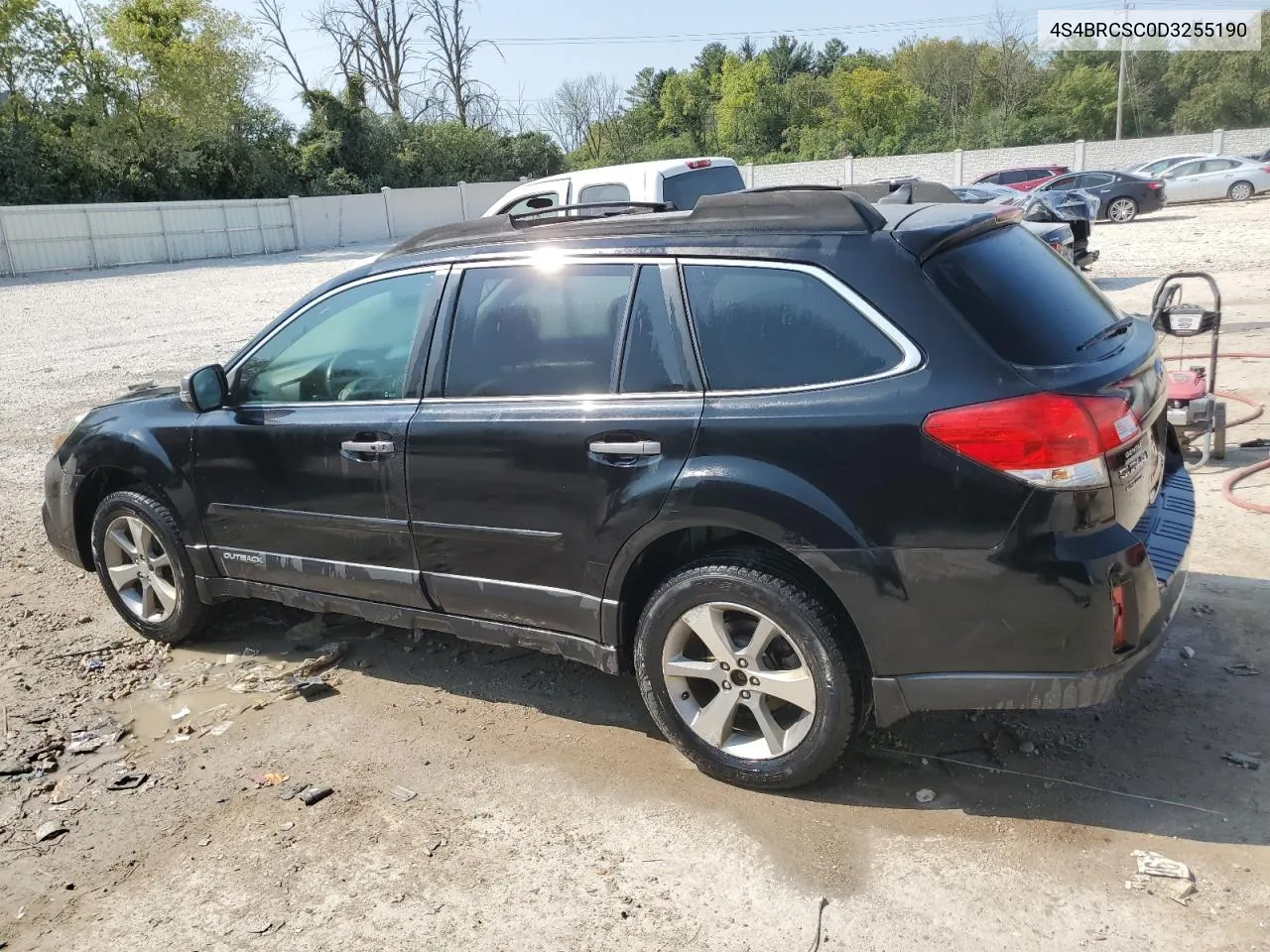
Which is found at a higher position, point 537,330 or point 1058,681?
point 537,330

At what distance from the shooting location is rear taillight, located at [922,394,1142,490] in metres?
2.80

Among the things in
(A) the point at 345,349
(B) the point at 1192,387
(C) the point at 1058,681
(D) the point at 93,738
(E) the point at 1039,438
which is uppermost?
(A) the point at 345,349

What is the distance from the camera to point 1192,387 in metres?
5.80

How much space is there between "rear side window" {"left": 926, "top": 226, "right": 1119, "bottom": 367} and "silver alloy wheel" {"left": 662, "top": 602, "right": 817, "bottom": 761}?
3.60 feet

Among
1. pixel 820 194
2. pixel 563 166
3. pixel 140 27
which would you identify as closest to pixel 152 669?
pixel 820 194

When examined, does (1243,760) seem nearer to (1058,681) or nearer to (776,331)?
(1058,681)

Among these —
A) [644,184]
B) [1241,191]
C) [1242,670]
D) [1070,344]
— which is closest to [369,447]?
[1070,344]

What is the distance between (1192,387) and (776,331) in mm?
3707

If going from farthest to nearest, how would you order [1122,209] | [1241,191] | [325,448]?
[1241,191] → [1122,209] → [325,448]

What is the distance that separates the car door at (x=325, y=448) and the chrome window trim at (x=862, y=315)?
52.2 inches

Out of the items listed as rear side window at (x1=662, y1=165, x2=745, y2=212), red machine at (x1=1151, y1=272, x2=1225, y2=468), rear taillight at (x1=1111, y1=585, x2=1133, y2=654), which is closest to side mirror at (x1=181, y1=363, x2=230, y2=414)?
rear taillight at (x1=1111, y1=585, x2=1133, y2=654)

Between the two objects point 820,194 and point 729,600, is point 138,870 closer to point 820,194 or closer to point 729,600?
point 729,600

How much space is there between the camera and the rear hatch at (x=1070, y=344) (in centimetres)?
291

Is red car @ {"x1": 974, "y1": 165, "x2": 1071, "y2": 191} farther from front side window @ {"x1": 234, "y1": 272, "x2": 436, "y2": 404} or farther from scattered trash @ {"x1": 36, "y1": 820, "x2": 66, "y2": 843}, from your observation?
scattered trash @ {"x1": 36, "y1": 820, "x2": 66, "y2": 843}
